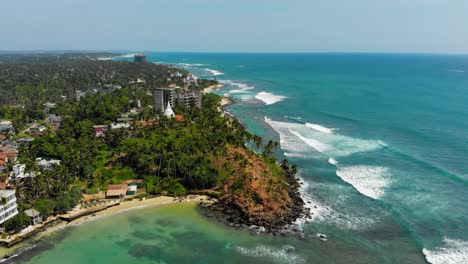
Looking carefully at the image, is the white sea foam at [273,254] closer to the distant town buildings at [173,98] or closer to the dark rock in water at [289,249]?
the dark rock in water at [289,249]

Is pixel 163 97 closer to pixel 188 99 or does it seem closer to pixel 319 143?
pixel 188 99

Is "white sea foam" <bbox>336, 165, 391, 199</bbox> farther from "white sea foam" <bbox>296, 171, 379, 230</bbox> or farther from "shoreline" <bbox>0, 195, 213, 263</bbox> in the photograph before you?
"shoreline" <bbox>0, 195, 213, 263</bbox>

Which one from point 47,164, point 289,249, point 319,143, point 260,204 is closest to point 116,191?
point 47,164

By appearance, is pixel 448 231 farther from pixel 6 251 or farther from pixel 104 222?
pixel 6 251

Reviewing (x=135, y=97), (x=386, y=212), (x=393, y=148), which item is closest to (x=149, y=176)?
(x=386, y=212)

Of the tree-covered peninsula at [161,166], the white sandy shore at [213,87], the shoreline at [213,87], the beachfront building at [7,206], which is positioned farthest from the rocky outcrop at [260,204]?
the white sandy shore at [213,87]
